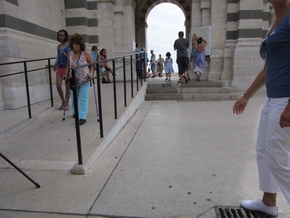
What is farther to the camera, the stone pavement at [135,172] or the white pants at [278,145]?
the stone pavement at [135,172]

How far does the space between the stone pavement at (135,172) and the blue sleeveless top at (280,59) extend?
3.60ft

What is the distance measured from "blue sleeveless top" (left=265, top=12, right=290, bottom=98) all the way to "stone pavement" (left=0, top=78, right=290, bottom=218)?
3.60 ft

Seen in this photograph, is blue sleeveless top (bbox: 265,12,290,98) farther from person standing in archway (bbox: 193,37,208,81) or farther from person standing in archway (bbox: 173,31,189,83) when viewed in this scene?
person standing in archway (bbox: 193,37,208,81)

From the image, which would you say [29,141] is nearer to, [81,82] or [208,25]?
[81,82]

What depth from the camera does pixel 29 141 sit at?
381 centimetres

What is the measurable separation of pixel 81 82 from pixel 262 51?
308 centimetres

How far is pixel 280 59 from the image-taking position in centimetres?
166

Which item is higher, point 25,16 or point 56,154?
point 25,16

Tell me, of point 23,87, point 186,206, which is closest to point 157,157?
point 186,206

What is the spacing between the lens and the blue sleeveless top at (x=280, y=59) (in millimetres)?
1594

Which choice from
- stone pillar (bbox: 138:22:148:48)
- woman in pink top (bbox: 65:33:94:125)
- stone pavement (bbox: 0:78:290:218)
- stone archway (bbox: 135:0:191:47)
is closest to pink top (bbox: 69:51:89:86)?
woman in pink top (bbox: 65:33:94:125)

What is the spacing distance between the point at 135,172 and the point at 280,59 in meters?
1.87

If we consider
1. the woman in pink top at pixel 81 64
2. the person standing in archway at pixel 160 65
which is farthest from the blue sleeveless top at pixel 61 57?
the person standing in archway at pixel 160 65

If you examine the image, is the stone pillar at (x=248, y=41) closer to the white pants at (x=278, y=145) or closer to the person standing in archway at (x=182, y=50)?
the person standing in archway at (x=182, y=50)
